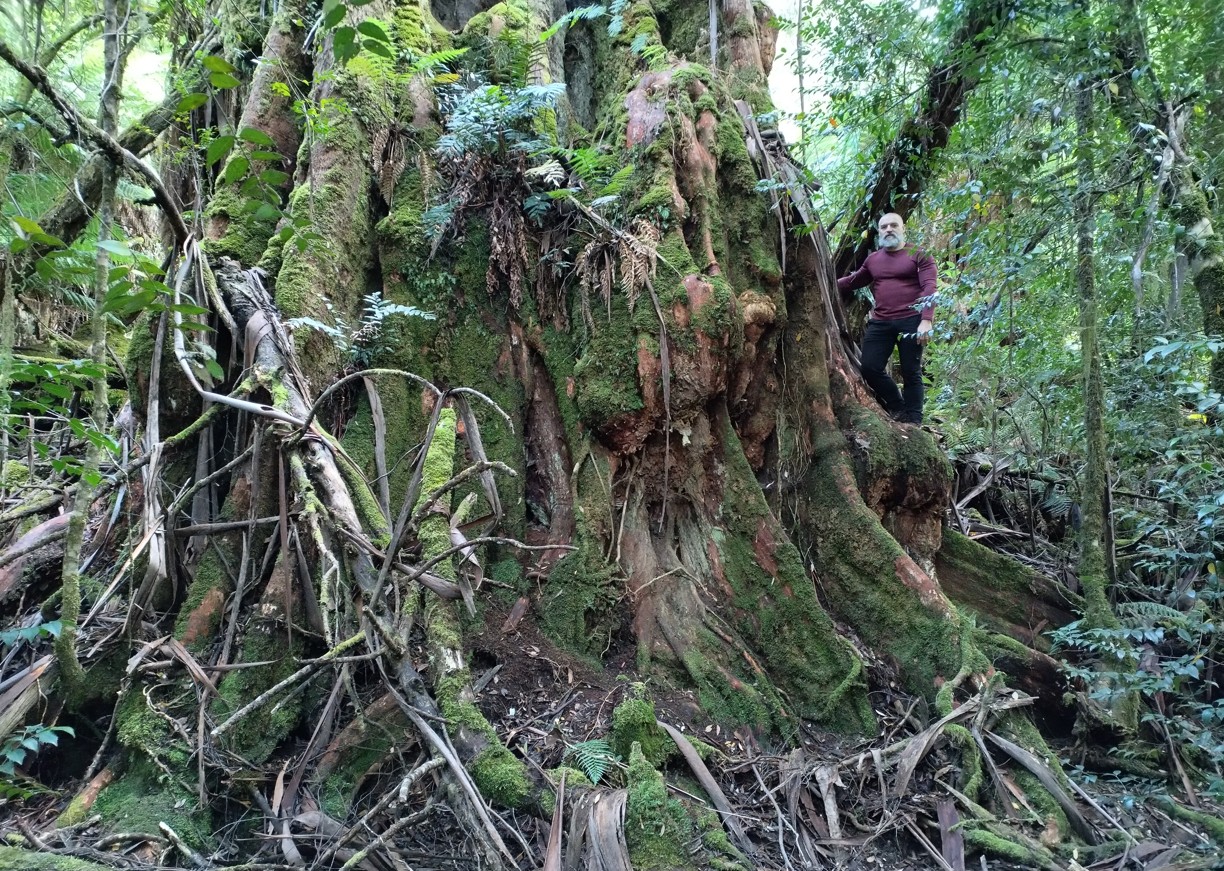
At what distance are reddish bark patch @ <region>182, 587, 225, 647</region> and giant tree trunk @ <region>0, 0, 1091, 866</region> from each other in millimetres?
15

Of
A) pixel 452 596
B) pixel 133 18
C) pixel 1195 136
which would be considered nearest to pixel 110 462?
pixel 133 18

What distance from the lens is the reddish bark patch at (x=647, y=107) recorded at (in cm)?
520

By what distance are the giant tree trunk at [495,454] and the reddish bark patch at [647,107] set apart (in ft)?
0.08

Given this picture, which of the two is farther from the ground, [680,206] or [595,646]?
[680,206]

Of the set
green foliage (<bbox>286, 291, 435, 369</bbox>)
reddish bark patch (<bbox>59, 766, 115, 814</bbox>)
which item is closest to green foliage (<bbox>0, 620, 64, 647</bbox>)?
reddish bark patch (<bbox>59, 766, 115, 814</bbox>)

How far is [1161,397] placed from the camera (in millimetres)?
4891

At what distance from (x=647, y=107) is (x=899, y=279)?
2.66 m

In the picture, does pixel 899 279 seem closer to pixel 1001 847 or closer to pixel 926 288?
pixel 926 288

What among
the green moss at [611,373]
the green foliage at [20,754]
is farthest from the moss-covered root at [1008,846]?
the green foliage at [20,754]

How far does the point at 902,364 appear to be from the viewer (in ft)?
19.9

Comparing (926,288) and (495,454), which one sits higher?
(926,288)

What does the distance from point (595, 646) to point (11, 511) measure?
3.77m

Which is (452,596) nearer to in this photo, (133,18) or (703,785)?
(703,785)

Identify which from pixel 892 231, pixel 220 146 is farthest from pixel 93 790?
pixel 892 231
